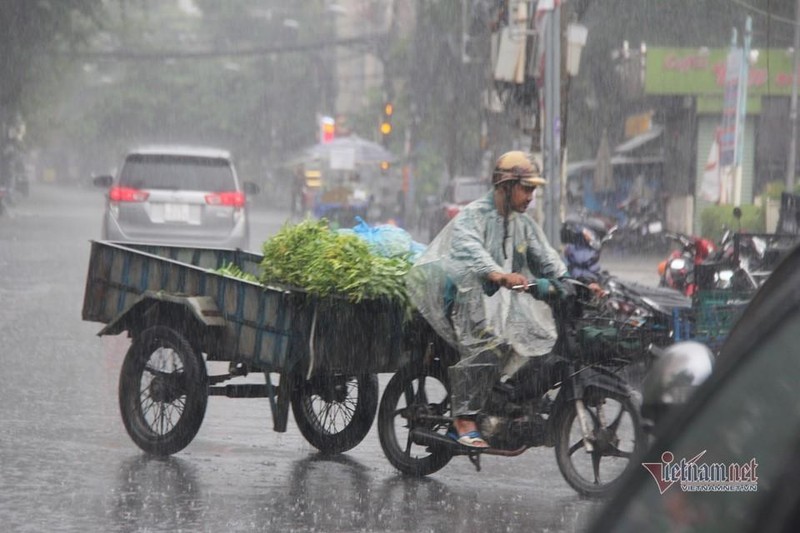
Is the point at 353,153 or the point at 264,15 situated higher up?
the point at 264,15

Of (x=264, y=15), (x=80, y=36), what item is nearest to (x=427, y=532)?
(x=80, y=36)

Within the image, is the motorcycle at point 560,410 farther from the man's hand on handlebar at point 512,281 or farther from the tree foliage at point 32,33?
the tree foliage at point 32,33

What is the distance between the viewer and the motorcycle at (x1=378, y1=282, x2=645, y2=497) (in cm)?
700

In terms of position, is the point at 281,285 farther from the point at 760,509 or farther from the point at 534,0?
the point at 534,0

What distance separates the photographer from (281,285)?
7.83m

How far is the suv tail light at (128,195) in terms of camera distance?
65.3 ft

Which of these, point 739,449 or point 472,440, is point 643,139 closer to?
point 472,440

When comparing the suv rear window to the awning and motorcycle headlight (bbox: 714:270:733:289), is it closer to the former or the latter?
motorcycle headlight (bbox: 714:270:733:289)

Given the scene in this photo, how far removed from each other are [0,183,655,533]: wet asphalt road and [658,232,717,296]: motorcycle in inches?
238

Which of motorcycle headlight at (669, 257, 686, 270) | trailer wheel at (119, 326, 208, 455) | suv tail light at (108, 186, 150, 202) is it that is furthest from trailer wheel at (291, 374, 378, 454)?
suv tail light at (108, 186, 150, 202)

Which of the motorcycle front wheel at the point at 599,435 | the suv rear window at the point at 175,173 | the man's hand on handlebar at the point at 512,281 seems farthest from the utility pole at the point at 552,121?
the man's hand on handlebar at the point at 512,281

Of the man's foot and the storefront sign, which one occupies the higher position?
the storefront sign

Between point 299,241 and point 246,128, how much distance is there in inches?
3378

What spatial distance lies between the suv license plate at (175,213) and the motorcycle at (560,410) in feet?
41.8
